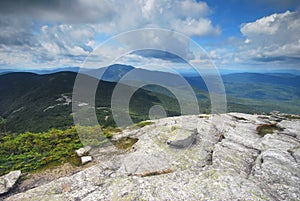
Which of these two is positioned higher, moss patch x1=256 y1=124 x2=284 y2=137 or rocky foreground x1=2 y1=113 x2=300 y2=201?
rocky foreground x1=2 y1=113 x2=300 y2=201

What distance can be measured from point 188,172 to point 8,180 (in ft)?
41.7

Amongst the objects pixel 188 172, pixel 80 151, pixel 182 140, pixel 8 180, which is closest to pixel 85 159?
pixel 80 151

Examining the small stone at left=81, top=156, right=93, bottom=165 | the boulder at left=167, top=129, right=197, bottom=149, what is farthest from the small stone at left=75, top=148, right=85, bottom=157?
the boulder at left=167, top=129, right=197, bottom=149

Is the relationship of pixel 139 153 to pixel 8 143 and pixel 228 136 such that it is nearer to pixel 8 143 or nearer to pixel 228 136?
pixel 228 136

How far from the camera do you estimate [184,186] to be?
34.3ft

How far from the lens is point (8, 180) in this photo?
11.9m

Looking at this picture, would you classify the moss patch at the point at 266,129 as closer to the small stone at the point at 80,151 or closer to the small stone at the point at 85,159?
the small stone at the point at 85,159

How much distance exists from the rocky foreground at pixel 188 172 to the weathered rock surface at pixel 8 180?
1505mm

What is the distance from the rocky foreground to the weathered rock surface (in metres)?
1.50

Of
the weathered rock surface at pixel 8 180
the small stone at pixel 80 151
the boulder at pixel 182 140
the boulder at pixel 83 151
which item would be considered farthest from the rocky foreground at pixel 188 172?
the weathered rock surface at pixel 8 180

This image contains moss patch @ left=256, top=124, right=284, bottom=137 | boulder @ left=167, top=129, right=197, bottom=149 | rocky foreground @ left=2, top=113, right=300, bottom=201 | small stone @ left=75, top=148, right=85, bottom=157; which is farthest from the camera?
moss patch @ left=256, top=124, right=284, bottom=137

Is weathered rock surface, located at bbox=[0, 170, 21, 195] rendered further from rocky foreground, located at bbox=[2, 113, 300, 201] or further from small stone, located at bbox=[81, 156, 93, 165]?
small stone, located at bbox=[81, 156, 93, 165]

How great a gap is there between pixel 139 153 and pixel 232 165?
7.61 m

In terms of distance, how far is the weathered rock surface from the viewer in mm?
11117
